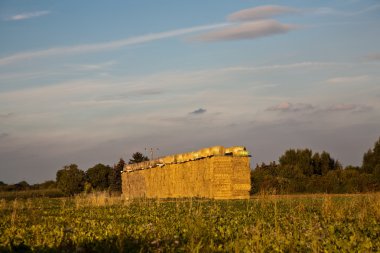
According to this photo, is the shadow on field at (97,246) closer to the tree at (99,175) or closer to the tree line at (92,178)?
the tree line at (92,178)

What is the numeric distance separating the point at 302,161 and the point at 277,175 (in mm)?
10377

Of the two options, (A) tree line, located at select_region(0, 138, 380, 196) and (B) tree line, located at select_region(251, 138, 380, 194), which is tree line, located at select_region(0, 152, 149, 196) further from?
(B) tree line, located at select_region(251, 138, 380, 194)

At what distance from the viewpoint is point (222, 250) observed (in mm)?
9289

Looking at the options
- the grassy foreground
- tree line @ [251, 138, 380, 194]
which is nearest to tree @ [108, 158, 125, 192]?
tree line @ [251, 138, 380, 194]

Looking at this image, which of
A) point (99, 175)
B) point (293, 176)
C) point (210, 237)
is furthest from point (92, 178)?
point (210, 237)

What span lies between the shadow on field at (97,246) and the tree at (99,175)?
48.9 metres

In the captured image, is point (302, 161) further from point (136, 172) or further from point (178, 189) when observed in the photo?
point (178, 189)

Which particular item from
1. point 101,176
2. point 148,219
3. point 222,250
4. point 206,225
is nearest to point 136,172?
point 101,176

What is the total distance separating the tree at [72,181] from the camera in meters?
54.7

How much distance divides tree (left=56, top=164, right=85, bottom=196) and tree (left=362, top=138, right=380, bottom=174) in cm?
2650

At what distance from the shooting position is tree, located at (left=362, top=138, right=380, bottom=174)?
159 ft

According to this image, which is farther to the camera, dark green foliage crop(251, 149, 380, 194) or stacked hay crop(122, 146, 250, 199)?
dark green foliage crop(251, 149, 380, 194)

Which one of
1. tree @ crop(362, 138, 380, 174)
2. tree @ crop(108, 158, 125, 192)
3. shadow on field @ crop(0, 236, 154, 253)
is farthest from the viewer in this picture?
tree @ crop(108, 158, 125, 192)

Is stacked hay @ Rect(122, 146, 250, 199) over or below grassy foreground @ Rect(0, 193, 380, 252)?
over
